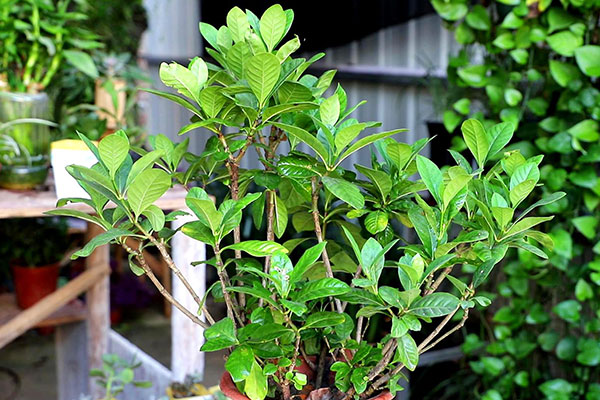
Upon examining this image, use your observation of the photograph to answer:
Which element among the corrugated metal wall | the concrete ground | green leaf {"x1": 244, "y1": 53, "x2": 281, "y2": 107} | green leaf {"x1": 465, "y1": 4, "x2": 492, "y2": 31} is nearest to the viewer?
green leaf {"x1": 244, "y1": 53, "x2": 281, "y2": 107}

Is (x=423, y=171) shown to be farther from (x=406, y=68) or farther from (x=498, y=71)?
(x=406, y=68)

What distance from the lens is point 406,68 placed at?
2.68 meters

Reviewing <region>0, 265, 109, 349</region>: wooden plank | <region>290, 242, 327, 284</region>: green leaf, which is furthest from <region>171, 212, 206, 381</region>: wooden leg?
<region>290, 242, 327, 284</region>: green leaf

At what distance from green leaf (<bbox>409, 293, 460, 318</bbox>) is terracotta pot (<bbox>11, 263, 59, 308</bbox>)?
173 centimetres

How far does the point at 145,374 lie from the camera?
1818mm

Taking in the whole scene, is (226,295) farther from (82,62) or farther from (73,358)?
(73,358)

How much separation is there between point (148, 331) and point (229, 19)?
3.28m

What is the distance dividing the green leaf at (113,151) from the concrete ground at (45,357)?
246 centimetres

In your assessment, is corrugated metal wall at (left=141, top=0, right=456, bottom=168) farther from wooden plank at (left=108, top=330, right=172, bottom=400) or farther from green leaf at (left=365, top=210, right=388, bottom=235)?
green leaf at (left=365, top=210, right=388, bottom=235)

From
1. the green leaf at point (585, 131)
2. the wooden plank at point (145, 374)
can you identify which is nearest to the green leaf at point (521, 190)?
the green leaf at point (585, 131)

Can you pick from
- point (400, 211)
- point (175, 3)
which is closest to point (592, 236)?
point (400, 211)

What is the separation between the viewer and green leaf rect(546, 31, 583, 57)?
170 cm

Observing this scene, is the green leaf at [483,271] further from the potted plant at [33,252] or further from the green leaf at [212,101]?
the potted plant at [33,252]

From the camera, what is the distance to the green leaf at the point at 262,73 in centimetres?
68
